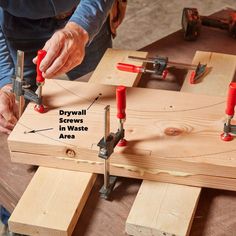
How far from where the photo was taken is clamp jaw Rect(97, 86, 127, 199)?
0.96 m

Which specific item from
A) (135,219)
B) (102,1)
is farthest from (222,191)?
(102,1)

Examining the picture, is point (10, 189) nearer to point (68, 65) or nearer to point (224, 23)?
point (68, 65)

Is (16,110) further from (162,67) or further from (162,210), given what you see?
(162,210)

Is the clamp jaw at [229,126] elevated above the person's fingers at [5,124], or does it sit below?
above

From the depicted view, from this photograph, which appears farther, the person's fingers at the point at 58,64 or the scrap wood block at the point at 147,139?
the person's fingers at the point at 58,64

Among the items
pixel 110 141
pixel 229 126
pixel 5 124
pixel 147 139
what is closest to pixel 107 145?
pixel 110 141

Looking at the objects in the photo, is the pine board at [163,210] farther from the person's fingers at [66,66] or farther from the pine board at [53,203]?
the person's fingers at [66,66]

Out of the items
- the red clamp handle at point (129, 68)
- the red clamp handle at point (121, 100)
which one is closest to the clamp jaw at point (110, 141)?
the red clamp handle at point (121, 100)

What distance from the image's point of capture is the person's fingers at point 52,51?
116cm

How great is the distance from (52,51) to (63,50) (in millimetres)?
38

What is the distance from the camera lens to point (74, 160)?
1.04 meters

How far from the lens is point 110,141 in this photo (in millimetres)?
967

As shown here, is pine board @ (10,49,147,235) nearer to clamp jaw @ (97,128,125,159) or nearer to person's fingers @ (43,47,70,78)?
clamp jaw @ (97,128,125,159)

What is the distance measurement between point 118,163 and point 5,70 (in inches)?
22.9
